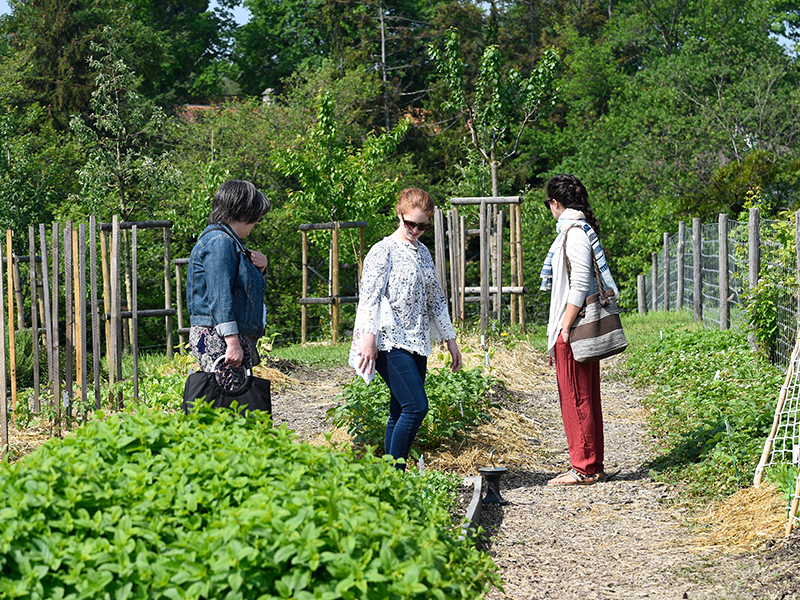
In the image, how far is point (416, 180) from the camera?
27312mm

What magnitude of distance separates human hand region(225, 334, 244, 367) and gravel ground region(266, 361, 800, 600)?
55.2 inches

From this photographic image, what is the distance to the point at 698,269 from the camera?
40.9 feet

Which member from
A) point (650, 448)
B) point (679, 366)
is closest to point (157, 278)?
point (679, 366)

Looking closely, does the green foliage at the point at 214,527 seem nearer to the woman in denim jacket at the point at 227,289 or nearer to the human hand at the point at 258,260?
the woman in denim jacket at the point at 227,289

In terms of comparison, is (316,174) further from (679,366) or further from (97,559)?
(97,559)

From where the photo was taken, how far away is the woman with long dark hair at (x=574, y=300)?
4.93m

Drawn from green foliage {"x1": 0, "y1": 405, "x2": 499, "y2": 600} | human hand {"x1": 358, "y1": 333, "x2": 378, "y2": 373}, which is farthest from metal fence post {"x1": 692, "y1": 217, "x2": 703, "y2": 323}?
green foliage {"x1": 0, "y1": 405, "x2": 499, "y2": 600}

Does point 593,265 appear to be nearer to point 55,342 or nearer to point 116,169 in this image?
point 55,342

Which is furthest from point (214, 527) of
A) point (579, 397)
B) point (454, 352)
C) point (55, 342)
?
point (55, 342)

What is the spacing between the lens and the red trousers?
5.05 m

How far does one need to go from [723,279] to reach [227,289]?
798 centimetres

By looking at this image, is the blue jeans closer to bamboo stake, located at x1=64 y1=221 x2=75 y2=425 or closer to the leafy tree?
bamboo stake, located at x1=64 y1=221 x2=75 y2=425

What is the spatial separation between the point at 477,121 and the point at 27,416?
1495 centimetres

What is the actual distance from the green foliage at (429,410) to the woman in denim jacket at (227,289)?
1503 millimetres
